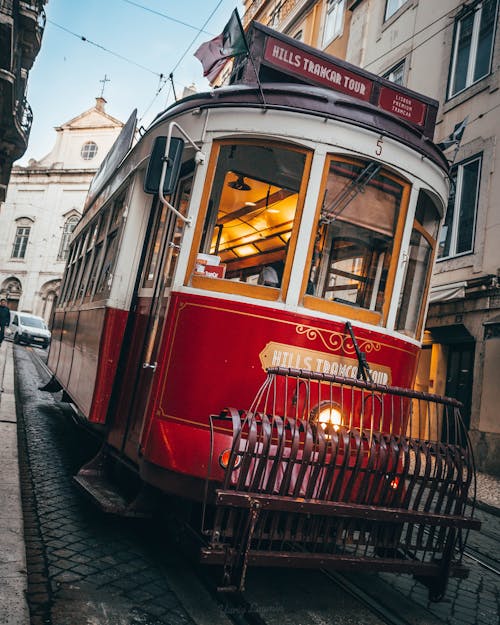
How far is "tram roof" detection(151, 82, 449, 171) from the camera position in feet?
11.5

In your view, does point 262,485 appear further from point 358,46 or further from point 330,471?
point 358,46

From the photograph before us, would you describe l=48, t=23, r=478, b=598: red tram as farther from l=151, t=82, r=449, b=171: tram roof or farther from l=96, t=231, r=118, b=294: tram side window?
l=96, t=231, r=118, b=294: tram side window

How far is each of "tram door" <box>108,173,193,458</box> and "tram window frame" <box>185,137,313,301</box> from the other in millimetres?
196

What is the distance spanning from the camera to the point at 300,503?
102 inches

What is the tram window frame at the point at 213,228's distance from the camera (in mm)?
3459

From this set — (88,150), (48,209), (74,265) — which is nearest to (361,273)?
(74,265)

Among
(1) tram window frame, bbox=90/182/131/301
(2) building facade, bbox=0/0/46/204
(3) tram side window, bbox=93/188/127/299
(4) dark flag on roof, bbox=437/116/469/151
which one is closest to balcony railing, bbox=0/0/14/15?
(2) building facade, bbox=0/0/46/204

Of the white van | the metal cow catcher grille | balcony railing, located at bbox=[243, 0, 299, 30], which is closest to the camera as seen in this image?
the metal cow catcher grille

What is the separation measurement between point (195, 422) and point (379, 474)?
1.13 metres

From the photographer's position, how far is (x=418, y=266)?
13.5ft

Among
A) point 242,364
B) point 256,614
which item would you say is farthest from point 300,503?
point 242,364

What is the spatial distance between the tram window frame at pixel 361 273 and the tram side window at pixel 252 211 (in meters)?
0.19

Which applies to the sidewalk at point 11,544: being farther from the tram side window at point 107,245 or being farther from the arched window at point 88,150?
the arched window at point 88,150

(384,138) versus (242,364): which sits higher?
(384,138)
